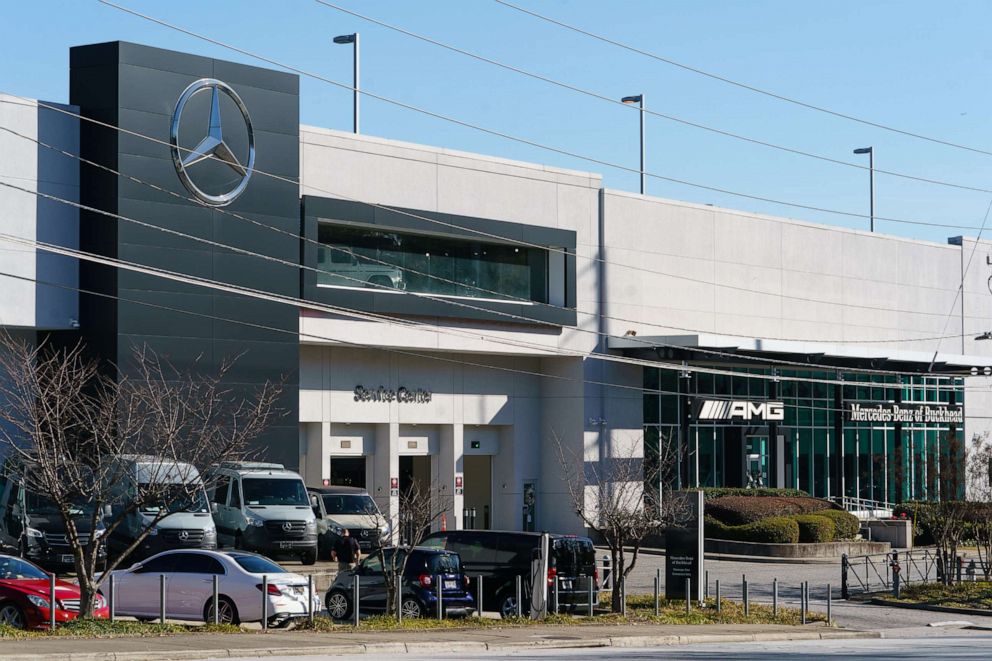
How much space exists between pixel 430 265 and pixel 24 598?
26092 mm

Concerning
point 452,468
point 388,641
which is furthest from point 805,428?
point 388,641

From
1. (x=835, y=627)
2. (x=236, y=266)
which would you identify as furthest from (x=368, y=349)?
(x=835, y=627)

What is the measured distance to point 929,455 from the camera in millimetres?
52000

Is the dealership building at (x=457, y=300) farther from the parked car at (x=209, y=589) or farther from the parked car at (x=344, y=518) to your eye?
the parked car at (x=209, y=589)

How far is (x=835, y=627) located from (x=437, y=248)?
2178cm

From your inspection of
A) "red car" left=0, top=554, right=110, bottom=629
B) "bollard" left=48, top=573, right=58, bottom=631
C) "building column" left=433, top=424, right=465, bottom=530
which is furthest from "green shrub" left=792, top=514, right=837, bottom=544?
"bollard" left=48, top=573, right=58, bottom=631

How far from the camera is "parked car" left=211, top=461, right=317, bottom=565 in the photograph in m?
36.0

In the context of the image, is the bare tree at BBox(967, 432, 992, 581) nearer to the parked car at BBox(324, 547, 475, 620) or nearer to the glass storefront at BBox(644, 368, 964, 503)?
the glass storefront at BBox(644, 368, 964, 503)

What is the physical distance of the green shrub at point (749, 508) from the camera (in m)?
50.0

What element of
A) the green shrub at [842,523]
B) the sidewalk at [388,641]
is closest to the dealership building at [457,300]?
the green shrub at [842,523]

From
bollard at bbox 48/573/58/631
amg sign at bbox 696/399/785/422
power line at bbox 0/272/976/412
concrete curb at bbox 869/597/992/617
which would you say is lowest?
concrete curb at bbox 869/597/992/617

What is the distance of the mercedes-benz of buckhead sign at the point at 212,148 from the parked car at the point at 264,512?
28.3ft

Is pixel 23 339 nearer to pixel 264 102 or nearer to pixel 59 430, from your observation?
pixel 264 102

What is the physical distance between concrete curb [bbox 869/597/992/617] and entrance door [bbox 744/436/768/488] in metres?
22.8
